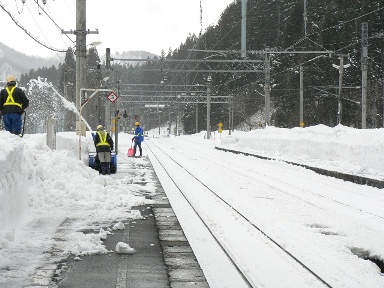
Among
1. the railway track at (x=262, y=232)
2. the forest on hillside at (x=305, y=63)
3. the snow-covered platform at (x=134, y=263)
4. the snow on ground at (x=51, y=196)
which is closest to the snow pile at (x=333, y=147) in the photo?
the snow on ground at (x=51, y=196)

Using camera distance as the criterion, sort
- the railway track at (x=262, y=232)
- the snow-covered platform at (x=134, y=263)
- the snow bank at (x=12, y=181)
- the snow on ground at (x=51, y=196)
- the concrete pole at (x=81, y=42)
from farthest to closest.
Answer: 1. the concrete pole at (x=81, y=42)
2. the snow bank at (x=12, y=181)
3. the snow on ground at (x=51, y=196)
4. the railway track at (x=262, y=232)
5. the snow-covered platform at (x=134, y=263)

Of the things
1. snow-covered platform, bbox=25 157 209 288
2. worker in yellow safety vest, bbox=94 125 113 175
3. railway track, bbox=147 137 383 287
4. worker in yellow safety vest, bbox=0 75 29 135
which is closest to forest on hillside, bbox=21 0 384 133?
worker in yellow safety vest, bbox=94 125 113 175

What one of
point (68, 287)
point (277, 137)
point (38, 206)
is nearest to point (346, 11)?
point (277, 137)

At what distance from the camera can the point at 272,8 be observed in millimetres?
100562

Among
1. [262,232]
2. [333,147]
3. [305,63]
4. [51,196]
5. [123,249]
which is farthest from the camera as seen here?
[305,63]

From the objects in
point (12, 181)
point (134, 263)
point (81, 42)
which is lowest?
point (134, 263)

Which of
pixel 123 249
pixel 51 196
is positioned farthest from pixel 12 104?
pixel 123 249

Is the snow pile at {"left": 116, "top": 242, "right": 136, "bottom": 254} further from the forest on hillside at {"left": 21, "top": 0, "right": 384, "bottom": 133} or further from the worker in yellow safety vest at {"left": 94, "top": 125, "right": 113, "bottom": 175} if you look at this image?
the forest on hillside at {"left": 21, "top": 0, "right": 384, "bottom": 133}

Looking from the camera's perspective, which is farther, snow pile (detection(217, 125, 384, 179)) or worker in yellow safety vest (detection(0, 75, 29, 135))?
snow pile (detection(217, 125, 384, 179))

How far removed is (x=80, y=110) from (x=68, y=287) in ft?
52.0

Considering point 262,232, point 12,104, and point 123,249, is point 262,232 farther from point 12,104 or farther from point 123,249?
point 12,104

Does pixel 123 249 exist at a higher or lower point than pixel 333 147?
lower

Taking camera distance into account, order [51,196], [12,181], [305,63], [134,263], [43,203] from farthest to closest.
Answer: [305,63], [51,196], [43,203], [12,181], [134,263]

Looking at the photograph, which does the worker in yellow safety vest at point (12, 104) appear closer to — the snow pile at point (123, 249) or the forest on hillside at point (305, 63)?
the snow pile at point (123, 249)
